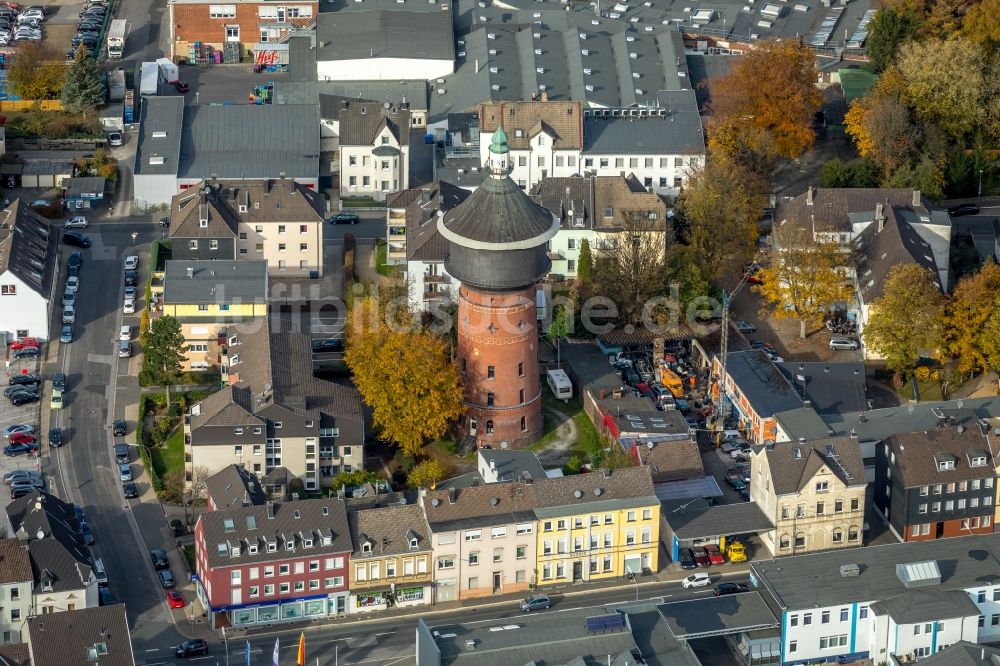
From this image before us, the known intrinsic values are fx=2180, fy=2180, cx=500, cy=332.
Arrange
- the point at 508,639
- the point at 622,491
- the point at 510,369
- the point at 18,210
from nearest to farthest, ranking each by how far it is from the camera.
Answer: the point at 508,639
the point at 622,491
the point at 510,369
the point at 18,210

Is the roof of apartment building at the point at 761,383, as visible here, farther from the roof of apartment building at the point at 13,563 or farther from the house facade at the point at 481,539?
the roof of apartment building at the point at 13,563

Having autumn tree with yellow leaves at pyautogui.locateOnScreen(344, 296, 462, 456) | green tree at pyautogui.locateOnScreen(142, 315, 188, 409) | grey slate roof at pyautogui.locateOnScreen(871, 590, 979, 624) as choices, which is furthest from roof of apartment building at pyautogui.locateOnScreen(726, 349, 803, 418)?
green tree at pyautogui.locateOnScreen(142, 315, 188, 409)

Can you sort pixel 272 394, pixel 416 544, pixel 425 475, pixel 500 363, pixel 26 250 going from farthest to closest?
pixel 26 250
pixel 500 363
pixel 272 394
pixel 425 475
pixel 416 544

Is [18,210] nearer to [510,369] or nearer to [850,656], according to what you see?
[510,369]

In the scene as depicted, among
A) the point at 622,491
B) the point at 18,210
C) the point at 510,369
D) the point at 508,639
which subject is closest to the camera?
the point at 508,639

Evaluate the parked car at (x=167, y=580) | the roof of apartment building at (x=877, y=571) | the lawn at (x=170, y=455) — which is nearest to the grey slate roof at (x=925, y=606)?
the roof of apartment building at (x=877, y=571)

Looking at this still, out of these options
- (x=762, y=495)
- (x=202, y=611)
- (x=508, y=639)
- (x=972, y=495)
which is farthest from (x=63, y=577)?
(x=972, y=495)

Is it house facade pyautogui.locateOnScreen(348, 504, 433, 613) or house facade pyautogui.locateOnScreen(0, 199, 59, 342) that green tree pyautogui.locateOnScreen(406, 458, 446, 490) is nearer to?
house facade pyautogui.locateOnScreen(348, 504, 433, 613)

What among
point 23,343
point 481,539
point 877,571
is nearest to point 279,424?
point 481,539

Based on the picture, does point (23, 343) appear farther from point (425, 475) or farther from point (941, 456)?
point (941, 456)
